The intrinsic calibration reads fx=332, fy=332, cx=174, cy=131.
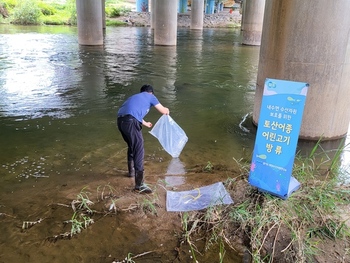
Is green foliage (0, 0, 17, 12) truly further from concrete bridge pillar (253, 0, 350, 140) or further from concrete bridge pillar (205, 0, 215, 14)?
concrete bridge pillar (253, 0, 350, 140)

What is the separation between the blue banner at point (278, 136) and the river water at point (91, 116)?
2.10 metres

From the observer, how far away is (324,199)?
13.2 ft

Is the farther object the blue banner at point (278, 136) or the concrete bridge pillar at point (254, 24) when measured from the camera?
the concrete bridge pillar at point (254, 24)

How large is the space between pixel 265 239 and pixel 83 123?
5.62m

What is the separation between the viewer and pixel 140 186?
4820 mm

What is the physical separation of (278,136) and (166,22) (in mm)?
21219

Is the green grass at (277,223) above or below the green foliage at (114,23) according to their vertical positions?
below

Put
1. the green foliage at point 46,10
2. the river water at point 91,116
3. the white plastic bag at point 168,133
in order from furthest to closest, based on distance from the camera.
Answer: the green foliage at point 46,10, the river water at point 91,116, the white plastic bag at point 168,133

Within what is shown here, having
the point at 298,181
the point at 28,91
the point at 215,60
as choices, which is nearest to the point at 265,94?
the point at 298,181

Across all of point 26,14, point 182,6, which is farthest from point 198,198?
point 182,6

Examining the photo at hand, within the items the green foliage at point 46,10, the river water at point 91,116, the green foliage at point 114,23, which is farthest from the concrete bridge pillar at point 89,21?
the green foliage at point 46,10

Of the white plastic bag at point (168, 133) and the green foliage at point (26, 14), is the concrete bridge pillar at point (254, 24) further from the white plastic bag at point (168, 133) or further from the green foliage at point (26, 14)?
the green foliage at point (26, 14)

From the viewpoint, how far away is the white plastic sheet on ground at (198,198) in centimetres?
426

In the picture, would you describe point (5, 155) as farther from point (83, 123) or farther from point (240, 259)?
point (240, 259)
